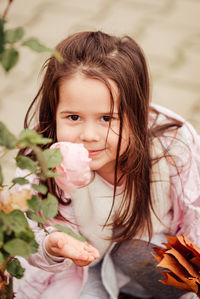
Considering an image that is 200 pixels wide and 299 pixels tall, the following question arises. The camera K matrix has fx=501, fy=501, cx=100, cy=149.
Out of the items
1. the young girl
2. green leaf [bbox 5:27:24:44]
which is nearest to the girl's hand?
the young girl

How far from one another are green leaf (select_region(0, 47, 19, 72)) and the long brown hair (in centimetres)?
48

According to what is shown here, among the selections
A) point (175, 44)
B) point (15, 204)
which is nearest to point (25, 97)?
point (175, 44)

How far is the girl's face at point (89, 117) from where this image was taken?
3.66 ft

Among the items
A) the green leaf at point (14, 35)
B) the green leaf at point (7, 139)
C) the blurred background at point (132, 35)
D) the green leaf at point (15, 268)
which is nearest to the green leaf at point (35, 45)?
the green leaf at point (14, 35)

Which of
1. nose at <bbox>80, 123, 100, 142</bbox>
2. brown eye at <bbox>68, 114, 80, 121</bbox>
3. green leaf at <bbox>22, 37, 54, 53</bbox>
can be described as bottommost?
nose at <bbox>80, 123, 100, 142</bbox>

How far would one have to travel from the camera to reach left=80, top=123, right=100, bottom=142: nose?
1.13 meters

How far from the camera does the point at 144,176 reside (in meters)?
1.33

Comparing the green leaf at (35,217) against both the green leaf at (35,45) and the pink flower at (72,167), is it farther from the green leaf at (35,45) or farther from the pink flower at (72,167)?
the green leaf at (35,45)

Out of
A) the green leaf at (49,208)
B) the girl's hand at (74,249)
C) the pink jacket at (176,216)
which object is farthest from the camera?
the pink jacket at (176,216)

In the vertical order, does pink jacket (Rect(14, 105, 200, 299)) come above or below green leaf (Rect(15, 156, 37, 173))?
below

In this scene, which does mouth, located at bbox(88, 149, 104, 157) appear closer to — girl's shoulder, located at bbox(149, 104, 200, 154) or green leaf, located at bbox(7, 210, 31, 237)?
girl's shoulder, located at bbox(149, 104, 200, 154)

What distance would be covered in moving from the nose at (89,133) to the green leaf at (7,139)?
447mm

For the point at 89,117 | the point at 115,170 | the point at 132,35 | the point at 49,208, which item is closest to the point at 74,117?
the point at 89,117

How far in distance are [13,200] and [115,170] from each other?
0.57 meters
